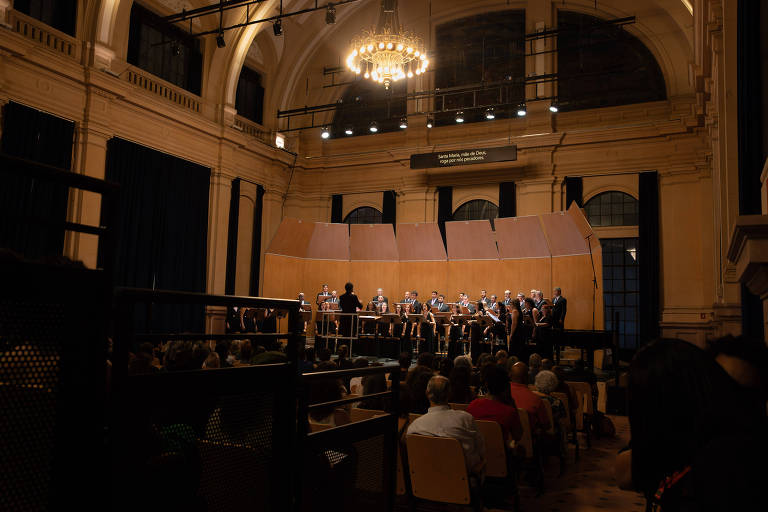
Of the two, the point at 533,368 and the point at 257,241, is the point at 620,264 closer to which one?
the point at 533,368

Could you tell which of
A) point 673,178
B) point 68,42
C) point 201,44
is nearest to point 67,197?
point 68,42

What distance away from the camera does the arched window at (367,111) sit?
17578 mm

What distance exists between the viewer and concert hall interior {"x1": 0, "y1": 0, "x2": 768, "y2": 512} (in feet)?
5.14

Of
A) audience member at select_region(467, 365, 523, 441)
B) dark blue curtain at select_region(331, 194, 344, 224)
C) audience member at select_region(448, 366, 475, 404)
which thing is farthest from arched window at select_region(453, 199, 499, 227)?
audience member at select_region(467, 365, 523, 441)

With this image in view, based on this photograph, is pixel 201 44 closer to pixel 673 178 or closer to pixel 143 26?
pixel 143 26

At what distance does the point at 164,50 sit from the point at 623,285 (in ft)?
42.3

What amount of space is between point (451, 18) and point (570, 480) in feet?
49.7

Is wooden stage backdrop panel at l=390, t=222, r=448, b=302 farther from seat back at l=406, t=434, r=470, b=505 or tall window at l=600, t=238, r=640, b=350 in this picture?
seat back at l=406, t=434, r=470, b=505

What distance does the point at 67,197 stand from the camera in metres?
11.4

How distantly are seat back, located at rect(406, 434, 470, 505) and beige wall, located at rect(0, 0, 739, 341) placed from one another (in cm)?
856

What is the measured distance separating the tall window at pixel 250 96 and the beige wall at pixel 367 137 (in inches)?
11.9

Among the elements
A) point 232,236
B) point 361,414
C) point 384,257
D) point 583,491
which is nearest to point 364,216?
point 384,257

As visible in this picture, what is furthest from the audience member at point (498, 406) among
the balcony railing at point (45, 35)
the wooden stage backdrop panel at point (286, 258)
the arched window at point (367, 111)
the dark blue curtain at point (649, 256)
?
the arched window at point (367, 111)

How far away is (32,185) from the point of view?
10.7 metres
